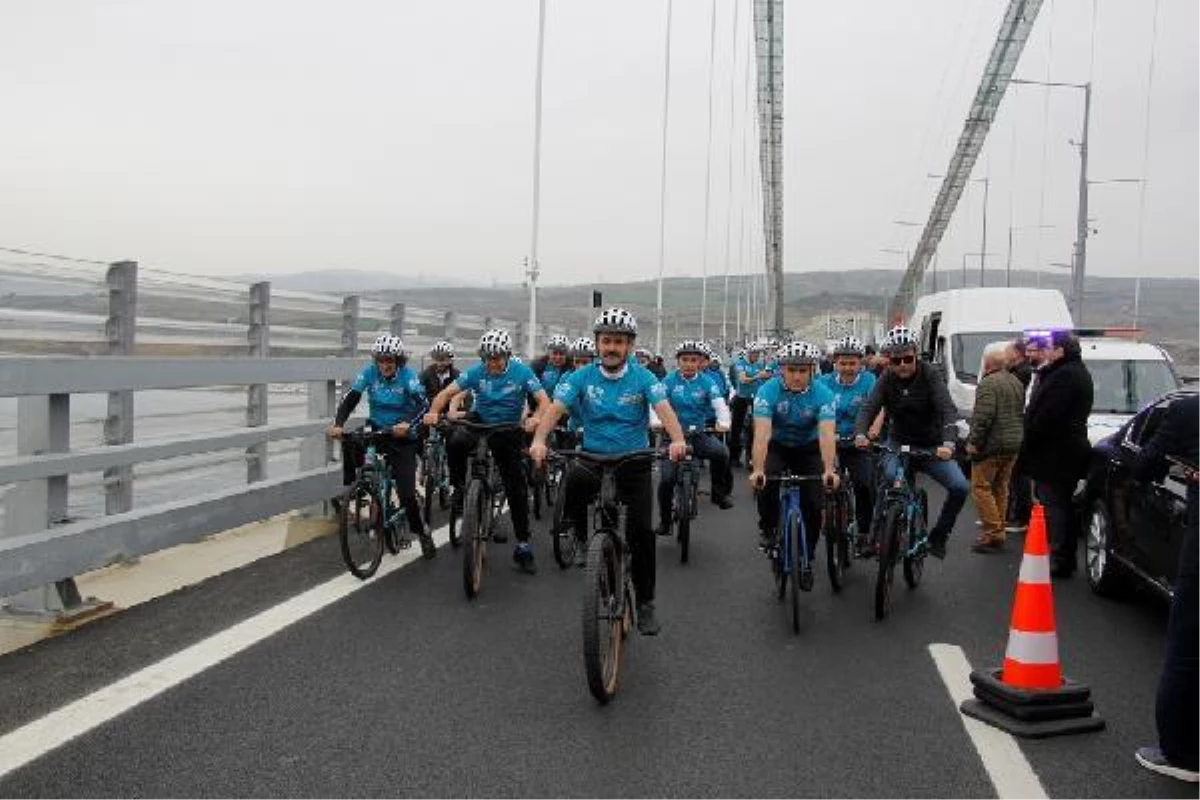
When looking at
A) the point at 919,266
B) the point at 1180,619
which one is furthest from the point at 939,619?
the point at 919,266

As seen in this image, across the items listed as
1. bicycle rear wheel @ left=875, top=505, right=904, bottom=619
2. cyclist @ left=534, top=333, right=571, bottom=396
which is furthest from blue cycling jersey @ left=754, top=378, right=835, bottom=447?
cyclist @ left=534, top=333, right=571, bottom=396

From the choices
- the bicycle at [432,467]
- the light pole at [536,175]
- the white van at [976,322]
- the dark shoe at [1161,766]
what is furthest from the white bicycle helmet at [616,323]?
the light pole at [536,175]

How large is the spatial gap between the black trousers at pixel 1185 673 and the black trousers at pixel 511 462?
509 cm

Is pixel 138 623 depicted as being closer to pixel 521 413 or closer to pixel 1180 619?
pixel 521 413

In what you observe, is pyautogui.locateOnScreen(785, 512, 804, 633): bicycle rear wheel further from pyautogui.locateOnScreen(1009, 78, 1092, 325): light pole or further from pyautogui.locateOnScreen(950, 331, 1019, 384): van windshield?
pyautogui.locateOnScreen(1009, 78, 1092, 325): light pole

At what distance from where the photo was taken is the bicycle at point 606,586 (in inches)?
205

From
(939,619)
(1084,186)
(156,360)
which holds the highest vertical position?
(1084,186)

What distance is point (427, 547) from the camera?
905cm

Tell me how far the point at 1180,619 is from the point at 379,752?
3136mm

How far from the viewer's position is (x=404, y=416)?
9.14m

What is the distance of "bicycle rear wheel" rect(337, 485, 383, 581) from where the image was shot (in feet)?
26.2

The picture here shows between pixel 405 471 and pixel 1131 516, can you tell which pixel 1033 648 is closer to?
pixel 1131 516

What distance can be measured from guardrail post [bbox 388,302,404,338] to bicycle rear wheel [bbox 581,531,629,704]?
30.3 feet

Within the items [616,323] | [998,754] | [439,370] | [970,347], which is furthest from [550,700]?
[970,347]
